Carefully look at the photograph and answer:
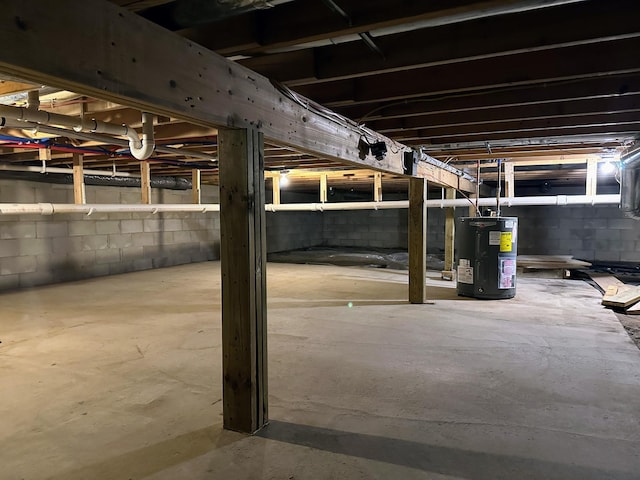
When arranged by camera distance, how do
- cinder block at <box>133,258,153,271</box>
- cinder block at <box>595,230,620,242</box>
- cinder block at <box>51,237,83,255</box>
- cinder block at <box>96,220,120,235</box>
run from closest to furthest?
1. cinder block at <box>51,237,83,255</box>
2. cinder block at <box>96,220,120,235</box>
3. cinder block at <box>133,258,153,271</box>
4. cinder block at <box>595,230,620,242</box>

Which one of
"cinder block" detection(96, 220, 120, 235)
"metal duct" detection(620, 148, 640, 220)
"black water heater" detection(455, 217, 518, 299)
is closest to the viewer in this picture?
"metal duct" detection(620, 148, 640, 220)

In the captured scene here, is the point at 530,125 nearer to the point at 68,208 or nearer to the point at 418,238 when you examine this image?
the point at 418,238

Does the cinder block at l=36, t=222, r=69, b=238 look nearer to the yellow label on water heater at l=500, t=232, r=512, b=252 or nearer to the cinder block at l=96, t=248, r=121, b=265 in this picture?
the cinder block at l=96, t=248, r=121, b=265

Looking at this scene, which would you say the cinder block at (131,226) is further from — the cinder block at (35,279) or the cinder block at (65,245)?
the cinder block at (35,279)

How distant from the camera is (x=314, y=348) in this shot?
10.4ft

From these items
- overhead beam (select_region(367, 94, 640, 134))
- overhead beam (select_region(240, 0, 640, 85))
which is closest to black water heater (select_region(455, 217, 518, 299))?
overhead beam (select_region(367, 94, 640, 134))

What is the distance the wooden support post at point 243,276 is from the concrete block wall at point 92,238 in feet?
16.3

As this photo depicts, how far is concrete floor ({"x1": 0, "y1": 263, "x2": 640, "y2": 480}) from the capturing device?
1738 mm

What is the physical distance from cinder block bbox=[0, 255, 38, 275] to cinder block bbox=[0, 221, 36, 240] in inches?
11.0

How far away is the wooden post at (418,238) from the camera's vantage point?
15.2 ft

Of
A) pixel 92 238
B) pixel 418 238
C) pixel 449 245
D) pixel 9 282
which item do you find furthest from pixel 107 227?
pixel 449 245

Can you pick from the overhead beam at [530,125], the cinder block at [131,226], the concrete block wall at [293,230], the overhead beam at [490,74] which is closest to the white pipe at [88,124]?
the overhead beam at [490,74]

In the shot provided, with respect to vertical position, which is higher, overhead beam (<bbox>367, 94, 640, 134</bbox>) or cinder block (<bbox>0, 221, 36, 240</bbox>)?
overhead beam (<bbox>367, 94, 640, 134</bbox>)

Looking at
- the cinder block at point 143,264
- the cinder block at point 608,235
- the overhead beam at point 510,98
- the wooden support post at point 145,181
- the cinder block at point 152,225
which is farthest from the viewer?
the cinder block at point 608,235
